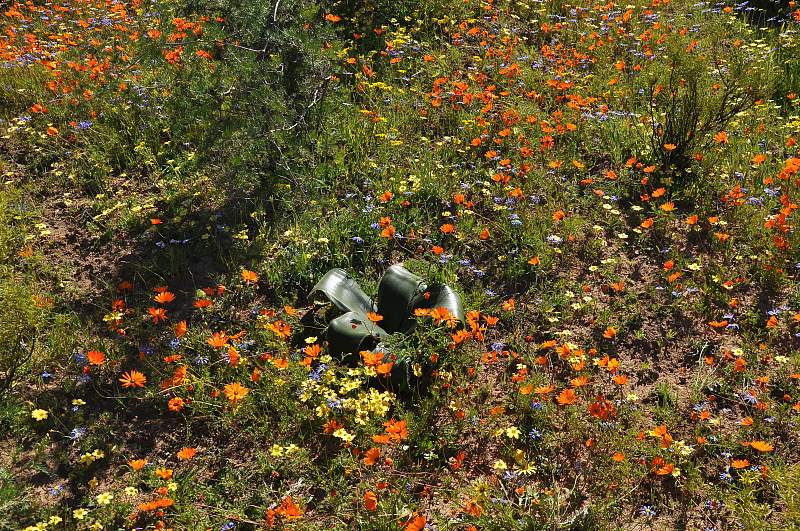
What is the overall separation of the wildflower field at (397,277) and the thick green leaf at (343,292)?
20 mm

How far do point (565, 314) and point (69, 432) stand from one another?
9.83ft

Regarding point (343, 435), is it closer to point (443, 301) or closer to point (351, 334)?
point (351, 334)

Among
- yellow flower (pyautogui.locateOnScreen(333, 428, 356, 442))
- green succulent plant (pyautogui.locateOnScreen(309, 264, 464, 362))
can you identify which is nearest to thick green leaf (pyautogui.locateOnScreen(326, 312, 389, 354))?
green succulent plant (pyautogui.locateOnScreen(309, 264, 464, 362))

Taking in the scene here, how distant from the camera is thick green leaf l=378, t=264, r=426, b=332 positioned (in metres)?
3.95

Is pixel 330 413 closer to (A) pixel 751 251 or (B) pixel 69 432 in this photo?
(B) pixel 69 432

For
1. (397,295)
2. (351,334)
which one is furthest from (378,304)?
(351,334)

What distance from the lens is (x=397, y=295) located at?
3.99m

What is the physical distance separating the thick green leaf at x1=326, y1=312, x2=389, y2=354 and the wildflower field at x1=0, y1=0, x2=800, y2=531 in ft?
0.07

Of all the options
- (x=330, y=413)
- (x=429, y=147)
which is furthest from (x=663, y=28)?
(x=330, y=413)

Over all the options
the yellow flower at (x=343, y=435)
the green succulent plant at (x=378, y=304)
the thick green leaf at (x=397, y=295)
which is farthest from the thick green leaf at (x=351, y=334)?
the yellow flower at (x=343, y=435)

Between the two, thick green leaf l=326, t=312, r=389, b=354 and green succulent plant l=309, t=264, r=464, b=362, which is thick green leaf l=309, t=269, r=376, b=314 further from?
thick green leaf l=326, t=312, r=389, b=354

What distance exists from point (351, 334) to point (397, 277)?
0.51 meters

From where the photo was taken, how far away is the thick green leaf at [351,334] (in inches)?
147

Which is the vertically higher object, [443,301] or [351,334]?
[443,301]
